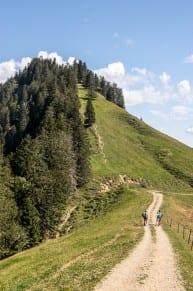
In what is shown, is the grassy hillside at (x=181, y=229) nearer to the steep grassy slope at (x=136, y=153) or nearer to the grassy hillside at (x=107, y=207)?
the grassy hillside at (x=107, y=207)

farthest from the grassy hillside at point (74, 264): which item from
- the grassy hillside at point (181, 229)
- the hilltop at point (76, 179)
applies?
the grassy hillside at point (181, 229)

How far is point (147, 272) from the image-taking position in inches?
978

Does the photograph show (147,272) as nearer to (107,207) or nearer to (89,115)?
(107,207)

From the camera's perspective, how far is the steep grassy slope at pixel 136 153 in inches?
4572

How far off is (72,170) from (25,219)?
31.2 metres

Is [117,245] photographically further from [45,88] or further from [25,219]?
[45,88]

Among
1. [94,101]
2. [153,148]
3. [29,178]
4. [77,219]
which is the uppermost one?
[94,101]

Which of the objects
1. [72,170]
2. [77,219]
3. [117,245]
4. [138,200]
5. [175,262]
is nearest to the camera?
[175,262]

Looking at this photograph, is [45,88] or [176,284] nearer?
[176,284]

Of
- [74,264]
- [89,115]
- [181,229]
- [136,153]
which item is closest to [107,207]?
[181,229]

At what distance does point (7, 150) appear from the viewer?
140875 mm

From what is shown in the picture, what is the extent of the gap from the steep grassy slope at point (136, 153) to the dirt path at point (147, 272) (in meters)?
70.8

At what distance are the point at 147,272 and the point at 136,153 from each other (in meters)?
111

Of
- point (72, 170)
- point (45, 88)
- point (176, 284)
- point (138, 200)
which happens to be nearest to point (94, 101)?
point (45, 88)
